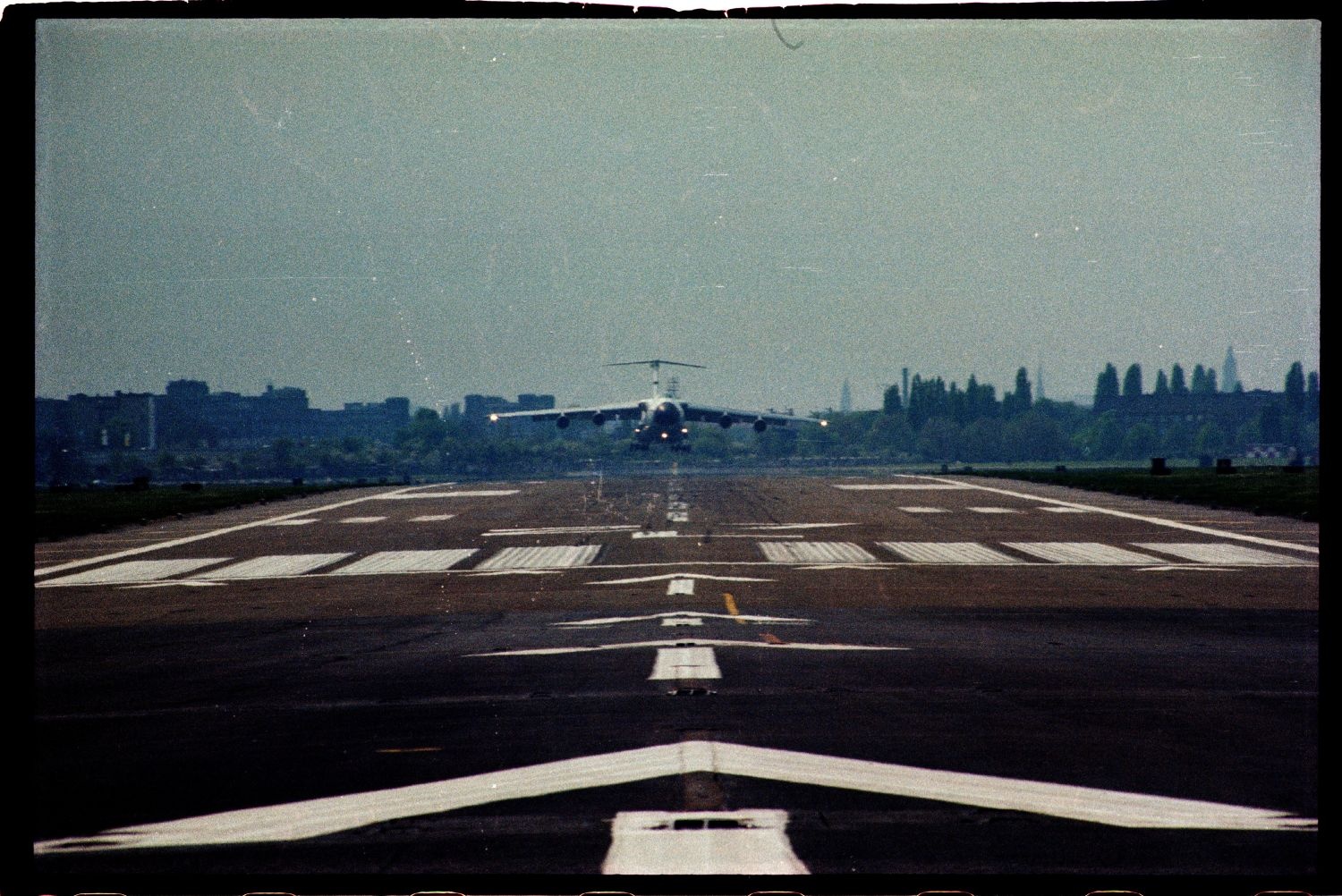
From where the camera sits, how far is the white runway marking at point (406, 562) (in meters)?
27.0

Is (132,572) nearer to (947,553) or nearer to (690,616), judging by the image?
(690,616)

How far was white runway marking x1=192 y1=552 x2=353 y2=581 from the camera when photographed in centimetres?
2678

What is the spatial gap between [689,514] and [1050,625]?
1069 inches

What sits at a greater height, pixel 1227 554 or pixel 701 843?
pixel 701 843

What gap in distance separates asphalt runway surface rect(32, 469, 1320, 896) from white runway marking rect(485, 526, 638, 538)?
1136cm

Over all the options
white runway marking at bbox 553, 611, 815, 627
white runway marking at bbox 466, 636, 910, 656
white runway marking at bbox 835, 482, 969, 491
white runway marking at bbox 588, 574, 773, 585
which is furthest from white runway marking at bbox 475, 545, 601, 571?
white runway marking at bbox 835, 482, 969, 491

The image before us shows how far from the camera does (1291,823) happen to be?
7152mm

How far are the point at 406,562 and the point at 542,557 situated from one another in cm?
307

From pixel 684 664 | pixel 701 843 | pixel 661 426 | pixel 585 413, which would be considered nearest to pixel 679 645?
pixel 684 664

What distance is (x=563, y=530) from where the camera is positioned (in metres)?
37.8

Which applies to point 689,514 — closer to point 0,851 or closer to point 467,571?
point 467,571

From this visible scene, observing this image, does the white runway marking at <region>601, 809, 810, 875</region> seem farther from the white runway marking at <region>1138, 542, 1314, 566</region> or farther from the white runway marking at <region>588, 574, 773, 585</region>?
the white runway marking at <region>1138, 542, 1314, 566</region>

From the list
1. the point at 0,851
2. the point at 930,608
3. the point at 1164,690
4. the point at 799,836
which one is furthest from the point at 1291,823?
the point at 930,608

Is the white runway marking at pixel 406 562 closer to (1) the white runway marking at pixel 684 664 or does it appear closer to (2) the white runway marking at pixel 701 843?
(1) the white runway marking at pixel 684 664
